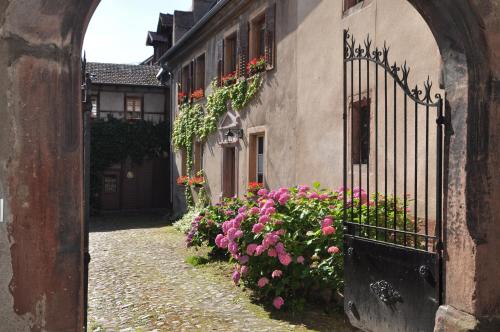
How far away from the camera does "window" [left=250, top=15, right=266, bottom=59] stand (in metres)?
11.2

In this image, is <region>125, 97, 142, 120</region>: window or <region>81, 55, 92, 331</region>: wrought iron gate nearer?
<region>81, 55, 92, 331</region>: wrought iron gate

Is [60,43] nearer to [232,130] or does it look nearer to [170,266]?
[170,266]

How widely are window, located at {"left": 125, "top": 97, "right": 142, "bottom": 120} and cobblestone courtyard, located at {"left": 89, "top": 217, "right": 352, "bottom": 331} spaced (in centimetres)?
1194

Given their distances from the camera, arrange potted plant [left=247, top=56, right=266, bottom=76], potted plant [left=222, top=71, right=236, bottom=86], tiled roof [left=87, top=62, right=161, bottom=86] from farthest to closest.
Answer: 1. tiled roof [left=87, top=62, right=161, bottom=86]
2. potted plant [left=222, top=71, right=236, bottom=86]
3. potted plant [left=247, top=56, right=266, bottom=76]

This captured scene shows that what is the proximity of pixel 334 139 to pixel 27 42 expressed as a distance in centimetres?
601

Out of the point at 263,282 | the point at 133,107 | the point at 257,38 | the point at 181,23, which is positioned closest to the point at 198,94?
the point at 257,38

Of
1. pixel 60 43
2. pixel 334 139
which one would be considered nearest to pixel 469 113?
pixel 60 43

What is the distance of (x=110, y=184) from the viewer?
21.3m

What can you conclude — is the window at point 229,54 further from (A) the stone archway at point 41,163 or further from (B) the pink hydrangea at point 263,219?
(A) the stone archway at point 41,163

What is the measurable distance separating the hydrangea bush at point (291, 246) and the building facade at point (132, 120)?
51.0ft

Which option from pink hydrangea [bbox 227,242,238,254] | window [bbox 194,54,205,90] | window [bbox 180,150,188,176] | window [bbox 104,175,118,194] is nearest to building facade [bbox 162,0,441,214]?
window [bbox 194,54,205,90]

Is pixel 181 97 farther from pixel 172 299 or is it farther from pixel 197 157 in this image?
pixel 172 299

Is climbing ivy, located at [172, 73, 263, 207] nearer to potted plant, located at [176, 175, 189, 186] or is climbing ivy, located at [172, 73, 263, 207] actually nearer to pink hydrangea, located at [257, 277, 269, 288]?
potted plant, located at [176, 175, 189, 186]

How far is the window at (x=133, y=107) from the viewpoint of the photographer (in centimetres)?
2173
